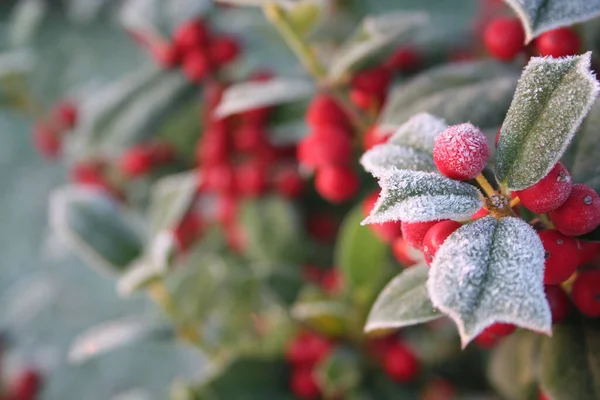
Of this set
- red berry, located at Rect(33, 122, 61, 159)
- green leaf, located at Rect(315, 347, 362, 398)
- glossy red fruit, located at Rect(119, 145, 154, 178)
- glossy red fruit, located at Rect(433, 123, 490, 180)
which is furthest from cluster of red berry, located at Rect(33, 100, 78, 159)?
glossy red fruit, located at Rect(433, 123, 490, 180)

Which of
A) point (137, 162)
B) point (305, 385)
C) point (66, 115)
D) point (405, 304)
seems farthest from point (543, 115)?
point (66, 115)

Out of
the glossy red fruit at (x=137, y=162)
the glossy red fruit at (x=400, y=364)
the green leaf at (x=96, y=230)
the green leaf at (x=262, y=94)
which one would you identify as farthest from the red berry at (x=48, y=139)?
the glossy red fruit at (x=400, y=364)

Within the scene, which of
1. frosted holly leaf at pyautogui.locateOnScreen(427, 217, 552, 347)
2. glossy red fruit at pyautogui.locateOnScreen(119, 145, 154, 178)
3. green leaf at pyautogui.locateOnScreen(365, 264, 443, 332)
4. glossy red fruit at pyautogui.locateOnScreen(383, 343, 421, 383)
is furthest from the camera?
glossy red fruit at pyautogui.locateOnScreen(119, 145, 154, 178)

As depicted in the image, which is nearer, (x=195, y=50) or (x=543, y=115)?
(x=543, y=115)

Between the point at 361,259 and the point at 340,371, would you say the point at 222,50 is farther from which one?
the point at 340,371

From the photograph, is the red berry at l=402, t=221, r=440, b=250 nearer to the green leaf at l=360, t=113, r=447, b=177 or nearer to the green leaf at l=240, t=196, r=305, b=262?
the green leaf at l=360, t=113, r=447, b=177

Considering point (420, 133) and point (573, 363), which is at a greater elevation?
point (420, 133)
